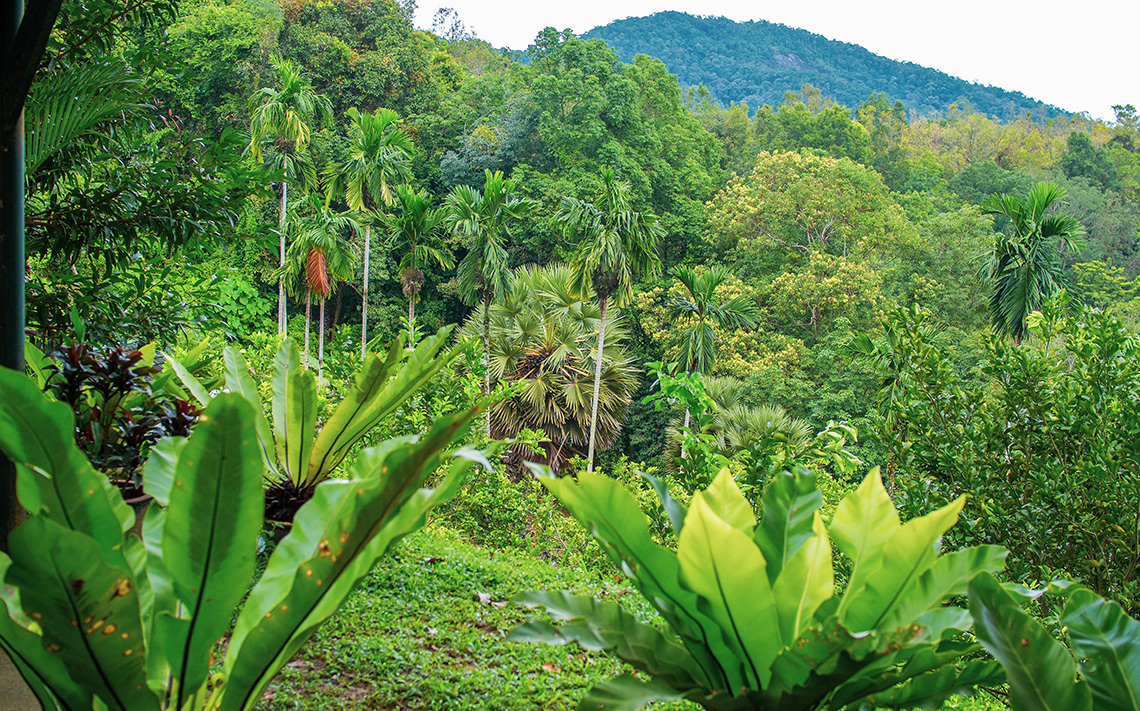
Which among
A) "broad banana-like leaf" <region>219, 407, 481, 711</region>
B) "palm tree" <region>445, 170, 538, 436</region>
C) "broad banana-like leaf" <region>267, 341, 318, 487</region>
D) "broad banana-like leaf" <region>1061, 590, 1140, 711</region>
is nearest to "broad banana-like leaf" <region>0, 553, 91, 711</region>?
"broad banana-like leaf" <region>219, 407, 481, 711</region>

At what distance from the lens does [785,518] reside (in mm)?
1981

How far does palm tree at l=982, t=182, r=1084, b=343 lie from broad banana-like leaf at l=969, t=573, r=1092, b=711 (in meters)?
13.1

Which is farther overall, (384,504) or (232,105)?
(232,105)

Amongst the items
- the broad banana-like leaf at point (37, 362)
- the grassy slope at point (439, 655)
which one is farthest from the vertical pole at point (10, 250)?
the grassy slope at point (439, 655)

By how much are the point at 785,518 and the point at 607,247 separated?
1345 centimetres

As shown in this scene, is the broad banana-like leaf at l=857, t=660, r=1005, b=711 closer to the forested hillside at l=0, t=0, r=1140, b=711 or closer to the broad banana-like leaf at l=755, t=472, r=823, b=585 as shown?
the forested hillside at l=0, t=0, r=1140, b=711

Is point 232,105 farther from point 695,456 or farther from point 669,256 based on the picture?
point 695,456

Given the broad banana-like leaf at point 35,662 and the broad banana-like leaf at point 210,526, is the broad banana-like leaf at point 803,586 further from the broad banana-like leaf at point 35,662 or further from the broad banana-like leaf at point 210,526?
the broad banana-like leaf at point 35,662

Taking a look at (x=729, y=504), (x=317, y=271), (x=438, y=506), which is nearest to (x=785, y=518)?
(x=729, y=504)

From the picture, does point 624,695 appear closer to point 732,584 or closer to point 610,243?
point 732,584

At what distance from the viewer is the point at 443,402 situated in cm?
564

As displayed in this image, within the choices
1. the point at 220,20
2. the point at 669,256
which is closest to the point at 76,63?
the point at 669,256

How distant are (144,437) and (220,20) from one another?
24.8 metres

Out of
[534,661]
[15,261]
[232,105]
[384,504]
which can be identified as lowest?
[534,661]
